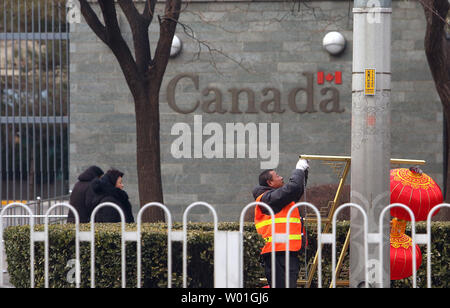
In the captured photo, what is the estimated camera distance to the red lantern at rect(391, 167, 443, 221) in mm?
7031

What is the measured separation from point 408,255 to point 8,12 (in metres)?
11.4

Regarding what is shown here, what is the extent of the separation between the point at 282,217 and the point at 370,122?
150 cm

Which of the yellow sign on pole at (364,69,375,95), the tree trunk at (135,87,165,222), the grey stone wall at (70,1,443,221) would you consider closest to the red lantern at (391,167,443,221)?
the yellow sign on pole at (364,69,375,95)

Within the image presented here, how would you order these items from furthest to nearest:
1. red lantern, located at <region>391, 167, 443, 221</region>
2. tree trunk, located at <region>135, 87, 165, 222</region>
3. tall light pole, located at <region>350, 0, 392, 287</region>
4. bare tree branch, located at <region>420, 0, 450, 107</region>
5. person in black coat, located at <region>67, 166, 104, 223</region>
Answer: bare tree branch, located at <region>420, 0, 450, 107</region>
tree trunk, located at <region>135, 87, 165, 222</region>
person in black coat, located at <region>67, 166, 104, 223</region>
red lantern, located at <region>391, 167, 443, 221</region>
tall light pole, located at <region>350, 0, 392, 287</region>

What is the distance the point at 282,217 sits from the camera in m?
7.30

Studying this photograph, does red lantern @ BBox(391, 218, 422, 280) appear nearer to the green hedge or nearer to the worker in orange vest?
the worker in orange vest

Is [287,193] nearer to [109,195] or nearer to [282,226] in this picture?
[282,226]

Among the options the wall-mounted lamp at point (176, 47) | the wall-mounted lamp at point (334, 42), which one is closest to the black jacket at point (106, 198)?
the wall-mounted lamp at point (176, 47)

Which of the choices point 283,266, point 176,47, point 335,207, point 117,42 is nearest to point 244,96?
point 176,47

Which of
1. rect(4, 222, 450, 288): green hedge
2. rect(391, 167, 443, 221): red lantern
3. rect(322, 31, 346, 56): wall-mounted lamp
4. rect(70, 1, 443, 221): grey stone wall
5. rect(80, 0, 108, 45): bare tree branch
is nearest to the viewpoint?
rect(391, 167, 443, 221): red lantern

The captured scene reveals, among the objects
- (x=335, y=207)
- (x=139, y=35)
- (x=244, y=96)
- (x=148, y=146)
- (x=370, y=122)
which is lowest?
(x=335, y=207)

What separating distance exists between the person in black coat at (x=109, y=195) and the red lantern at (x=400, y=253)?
368cm
